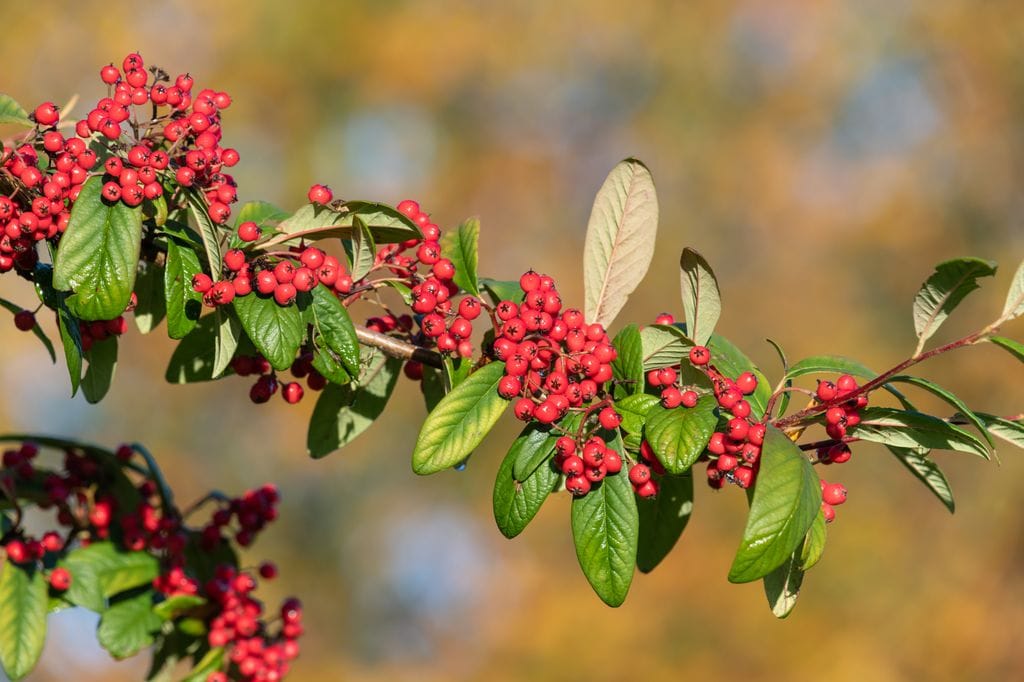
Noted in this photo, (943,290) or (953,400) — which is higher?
(943,290)

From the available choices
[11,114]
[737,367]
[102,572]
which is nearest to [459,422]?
[737,367]

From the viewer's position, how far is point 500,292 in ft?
6.00

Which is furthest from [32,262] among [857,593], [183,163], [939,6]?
[939,6]

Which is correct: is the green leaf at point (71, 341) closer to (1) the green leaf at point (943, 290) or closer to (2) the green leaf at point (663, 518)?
(2) the green leaf at point (663, 518)

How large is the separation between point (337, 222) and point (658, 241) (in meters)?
17.3

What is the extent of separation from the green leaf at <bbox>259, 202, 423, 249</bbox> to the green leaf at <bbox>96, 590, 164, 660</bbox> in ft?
3.27

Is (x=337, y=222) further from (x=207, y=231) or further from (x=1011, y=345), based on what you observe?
(x=1011, y=345)

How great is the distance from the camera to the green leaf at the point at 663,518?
5.91 ft

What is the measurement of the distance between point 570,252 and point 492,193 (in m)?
2.25

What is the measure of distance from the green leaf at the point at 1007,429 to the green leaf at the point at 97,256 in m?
1.34

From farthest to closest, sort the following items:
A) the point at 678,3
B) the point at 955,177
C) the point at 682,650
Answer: the point at 678,3 < the point at 955,177 < the point at 682,650

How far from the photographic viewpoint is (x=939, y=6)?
22312 millimetres

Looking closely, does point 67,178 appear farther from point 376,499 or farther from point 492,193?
point 492,193

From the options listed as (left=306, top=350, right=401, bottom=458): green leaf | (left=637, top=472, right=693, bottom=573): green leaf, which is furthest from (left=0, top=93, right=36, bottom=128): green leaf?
(left=637, top=472, right=693, bottom=573): green leaf
